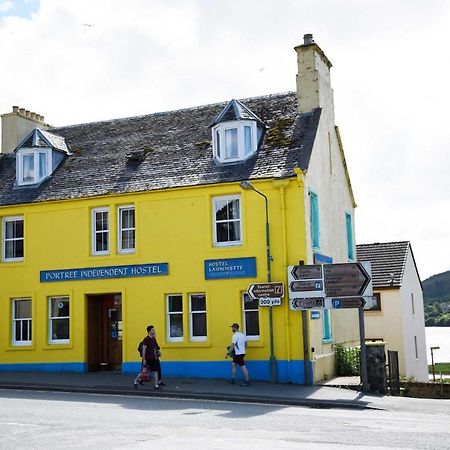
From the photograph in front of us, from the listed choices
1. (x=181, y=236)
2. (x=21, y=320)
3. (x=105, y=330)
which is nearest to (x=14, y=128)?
(x=21, y=320)

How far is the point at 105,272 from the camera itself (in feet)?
81.6

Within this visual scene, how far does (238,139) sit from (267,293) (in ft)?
18.3

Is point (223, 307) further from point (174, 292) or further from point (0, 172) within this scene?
point (0, 172)

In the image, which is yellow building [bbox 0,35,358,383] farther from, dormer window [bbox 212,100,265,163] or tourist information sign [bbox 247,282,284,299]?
tourist information sign [bbox 247,282,284,299]

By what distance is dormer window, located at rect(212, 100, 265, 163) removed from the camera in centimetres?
2434

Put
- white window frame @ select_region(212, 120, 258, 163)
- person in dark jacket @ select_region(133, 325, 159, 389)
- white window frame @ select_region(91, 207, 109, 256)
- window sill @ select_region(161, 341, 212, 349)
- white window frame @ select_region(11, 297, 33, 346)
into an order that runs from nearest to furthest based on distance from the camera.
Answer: person in dark jacket @ select_region(133, 325, 159, 389), window sill @ select_region(161, 341, 212, 349), white window frame @ select_region(212, 120, 258, 163), white window frame @ select_region(91, 207, 109, 256), white window frame @ select_region(11, 297, 33, 346)

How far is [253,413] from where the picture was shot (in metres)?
15.7

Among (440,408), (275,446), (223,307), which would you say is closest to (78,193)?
(223,307)

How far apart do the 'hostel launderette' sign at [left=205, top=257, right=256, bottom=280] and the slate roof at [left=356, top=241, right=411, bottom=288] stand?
15174 mm

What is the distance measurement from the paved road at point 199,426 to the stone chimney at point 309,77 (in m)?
11.8

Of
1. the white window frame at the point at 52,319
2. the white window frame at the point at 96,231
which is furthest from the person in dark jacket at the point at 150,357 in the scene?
the white window frame at the point at 52,319

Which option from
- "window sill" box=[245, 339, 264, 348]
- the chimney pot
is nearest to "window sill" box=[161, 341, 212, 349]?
"window sill" box=[245, 339, 264, 348]

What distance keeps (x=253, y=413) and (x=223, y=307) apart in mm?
7619

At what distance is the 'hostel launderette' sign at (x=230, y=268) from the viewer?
22.8 metres
